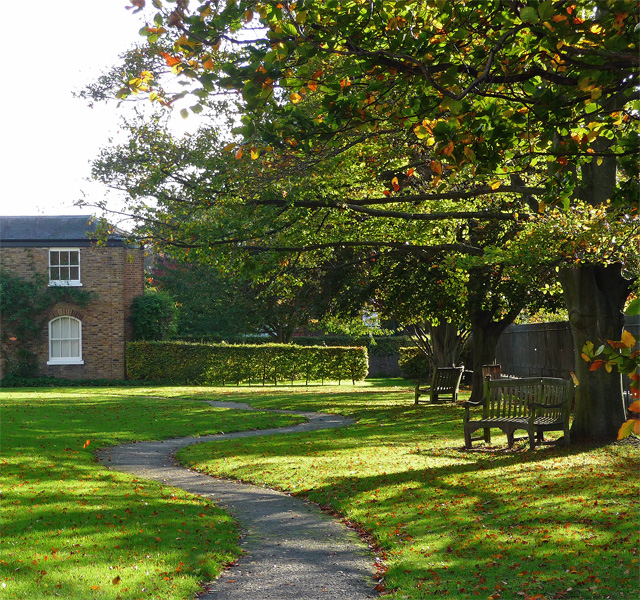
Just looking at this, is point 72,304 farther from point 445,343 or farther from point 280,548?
point 280,548

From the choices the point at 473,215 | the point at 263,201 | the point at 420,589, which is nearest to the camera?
the point at 420,589

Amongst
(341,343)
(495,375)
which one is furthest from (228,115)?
(341,343)

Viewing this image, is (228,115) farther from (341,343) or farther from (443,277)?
(341,343)

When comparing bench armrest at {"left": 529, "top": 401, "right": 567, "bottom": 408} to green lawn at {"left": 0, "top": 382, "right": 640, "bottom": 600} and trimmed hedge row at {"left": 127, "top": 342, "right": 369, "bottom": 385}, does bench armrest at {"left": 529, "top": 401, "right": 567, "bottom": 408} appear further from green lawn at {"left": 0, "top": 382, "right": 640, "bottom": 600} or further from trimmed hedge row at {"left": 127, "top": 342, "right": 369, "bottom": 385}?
trimmed hedge row at {"left": 127, "top": 342, "right": 369, "bottom": 385}

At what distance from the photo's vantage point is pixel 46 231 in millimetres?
34344

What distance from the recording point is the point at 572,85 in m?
6.10

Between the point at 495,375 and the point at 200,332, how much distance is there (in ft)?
90.7

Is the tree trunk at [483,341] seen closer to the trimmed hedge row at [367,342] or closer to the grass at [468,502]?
the grass at [468,502]

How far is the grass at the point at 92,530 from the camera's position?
5625 millimetres

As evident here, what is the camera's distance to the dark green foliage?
34469mm

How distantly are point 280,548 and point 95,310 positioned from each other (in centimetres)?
2899

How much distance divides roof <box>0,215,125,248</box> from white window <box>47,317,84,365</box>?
3621 millimetres

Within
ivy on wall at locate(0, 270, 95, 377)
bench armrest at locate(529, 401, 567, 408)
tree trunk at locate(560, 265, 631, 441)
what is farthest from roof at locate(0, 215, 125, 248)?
bench armrest at locate(529, 401, 567, 408)

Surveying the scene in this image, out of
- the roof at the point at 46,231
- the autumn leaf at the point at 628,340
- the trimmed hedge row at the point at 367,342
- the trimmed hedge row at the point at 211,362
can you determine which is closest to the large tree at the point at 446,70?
the autumn leaf at the point at 628,340
